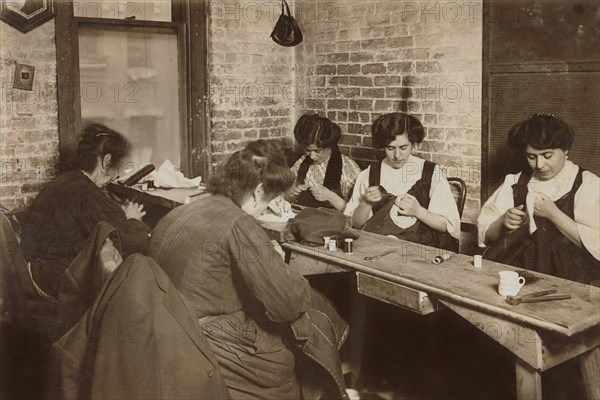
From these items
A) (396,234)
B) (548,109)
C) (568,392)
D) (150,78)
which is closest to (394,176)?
(396,234)

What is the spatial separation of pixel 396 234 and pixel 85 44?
325 cm

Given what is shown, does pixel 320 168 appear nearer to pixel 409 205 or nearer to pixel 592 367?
pixel 409 205

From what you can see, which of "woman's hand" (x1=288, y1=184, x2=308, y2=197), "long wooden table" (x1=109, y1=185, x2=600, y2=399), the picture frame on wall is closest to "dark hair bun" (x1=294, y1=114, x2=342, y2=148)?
"woman's hand" (x1=288, y1=184, x2=308, y2=197)

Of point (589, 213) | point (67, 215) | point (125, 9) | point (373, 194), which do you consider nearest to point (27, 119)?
point (125, 9)

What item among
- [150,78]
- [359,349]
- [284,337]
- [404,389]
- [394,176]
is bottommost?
[404,389]

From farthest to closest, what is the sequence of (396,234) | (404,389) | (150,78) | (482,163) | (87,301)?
(150,78) < (482,163) < (396,234) < (404,389) < (87,301)

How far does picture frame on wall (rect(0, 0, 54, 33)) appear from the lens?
492cm

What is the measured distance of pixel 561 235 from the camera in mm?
3564

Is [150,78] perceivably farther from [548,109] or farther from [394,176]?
[548,109]

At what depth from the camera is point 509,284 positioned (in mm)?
2703

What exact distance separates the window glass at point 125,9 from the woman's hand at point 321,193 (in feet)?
7.88

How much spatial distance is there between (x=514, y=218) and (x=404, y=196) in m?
0.78

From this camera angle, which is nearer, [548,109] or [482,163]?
[548,109]

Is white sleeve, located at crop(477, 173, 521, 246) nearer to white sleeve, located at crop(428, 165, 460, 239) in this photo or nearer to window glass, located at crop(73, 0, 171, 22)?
white sleeve, located at crop(428, 165, 460, 239)
